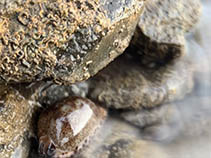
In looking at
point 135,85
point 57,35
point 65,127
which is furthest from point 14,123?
point 135,85

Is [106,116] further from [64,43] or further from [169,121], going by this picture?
[64,43]

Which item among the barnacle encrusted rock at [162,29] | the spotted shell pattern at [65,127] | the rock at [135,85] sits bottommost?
the spotted shell pattern at [65,127]

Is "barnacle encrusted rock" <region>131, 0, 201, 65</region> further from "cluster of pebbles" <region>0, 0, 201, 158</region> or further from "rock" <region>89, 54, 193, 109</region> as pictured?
"rock" <region>89, 54, 193, 109</region>

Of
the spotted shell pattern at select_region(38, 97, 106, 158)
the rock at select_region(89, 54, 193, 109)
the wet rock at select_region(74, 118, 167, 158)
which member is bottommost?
the wet rock at select_region(74, 118, 167, 158)

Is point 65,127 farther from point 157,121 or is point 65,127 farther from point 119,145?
point 157,121

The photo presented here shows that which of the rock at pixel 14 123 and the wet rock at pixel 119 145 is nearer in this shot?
the rock at pixel 14 123

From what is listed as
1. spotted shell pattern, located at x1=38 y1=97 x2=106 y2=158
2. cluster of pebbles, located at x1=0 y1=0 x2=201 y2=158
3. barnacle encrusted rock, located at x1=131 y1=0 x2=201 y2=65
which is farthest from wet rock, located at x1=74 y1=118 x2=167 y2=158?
barnacle encrusted rock, located at x1=131 y1=0 x2=201 y2=65

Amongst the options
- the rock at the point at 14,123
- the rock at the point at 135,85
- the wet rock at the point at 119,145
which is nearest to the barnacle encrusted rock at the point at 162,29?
the rock at the point at 135,85

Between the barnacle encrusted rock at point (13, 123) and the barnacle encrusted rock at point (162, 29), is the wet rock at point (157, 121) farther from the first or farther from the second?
the barnacle encrusted rock at point (13, 123)
